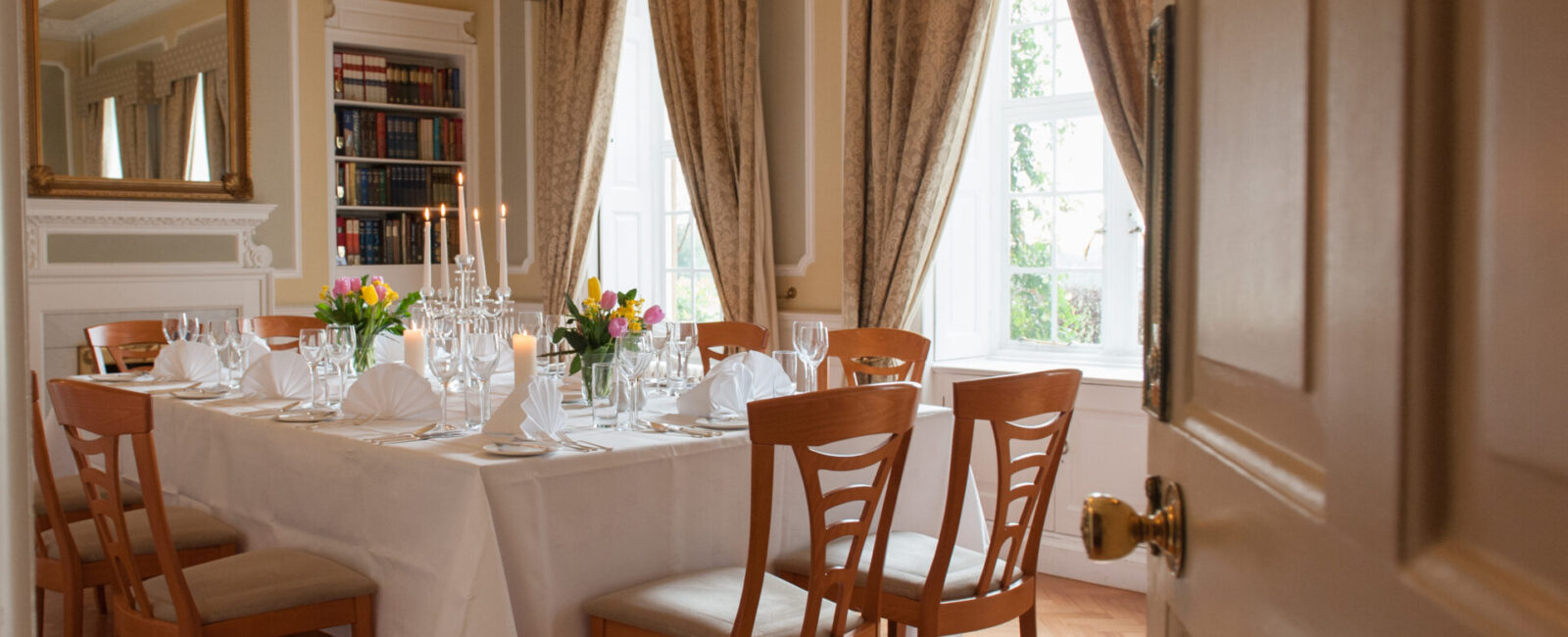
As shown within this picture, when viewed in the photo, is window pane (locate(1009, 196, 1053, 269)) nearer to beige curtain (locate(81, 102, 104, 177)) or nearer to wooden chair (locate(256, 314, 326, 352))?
wooden chair (locate(256, 314, 326, 352))

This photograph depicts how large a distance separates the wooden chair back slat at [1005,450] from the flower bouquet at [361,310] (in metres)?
1.89

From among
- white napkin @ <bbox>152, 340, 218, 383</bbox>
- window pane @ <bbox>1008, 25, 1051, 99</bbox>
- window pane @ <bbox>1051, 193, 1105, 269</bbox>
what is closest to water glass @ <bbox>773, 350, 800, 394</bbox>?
window pane @ <bbox>1051, 193, 1105, 269</bbox>

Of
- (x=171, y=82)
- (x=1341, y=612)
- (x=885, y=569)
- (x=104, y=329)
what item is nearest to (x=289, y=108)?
(x=171, y=82)

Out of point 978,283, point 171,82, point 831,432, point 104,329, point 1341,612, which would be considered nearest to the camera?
point 1341,612

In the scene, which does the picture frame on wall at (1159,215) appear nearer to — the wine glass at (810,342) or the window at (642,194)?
the wine glass at (810,342)

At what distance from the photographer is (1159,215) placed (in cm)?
97

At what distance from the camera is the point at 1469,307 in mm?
461

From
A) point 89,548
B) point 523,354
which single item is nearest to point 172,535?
point 89,548

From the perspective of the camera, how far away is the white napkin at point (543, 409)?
94.3 inches

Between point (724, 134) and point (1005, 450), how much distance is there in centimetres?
317

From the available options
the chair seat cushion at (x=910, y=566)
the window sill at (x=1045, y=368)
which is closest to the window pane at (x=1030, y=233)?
the window sill at (x=1045, y=368)

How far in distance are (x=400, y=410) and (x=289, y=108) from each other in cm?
405

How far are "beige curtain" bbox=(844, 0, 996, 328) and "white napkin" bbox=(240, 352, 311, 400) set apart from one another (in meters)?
2.07

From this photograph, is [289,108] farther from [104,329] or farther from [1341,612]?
[1341,612]
